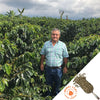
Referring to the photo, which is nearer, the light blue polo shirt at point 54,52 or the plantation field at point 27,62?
the plantation field at point 27,62

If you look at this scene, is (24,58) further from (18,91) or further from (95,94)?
(95,94)

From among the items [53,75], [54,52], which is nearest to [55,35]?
[54,52]

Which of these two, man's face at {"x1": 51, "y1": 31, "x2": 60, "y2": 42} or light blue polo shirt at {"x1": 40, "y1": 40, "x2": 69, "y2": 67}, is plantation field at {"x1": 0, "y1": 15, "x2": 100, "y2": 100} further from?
man's face at {"x1": 51, "y1": 31, "x2": 60, "y2": 42}

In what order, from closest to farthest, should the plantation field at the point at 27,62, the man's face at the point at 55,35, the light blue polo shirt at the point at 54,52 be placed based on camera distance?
the plantation field at the point at 27,62 → the man's face at the point at 55,35 → the light blue polo shirt at the point at 54,52

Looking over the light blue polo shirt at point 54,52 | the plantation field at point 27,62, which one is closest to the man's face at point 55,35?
the light blue polo shirt at point 54,52

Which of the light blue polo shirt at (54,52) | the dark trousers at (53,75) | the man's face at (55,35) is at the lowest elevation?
the dark trousers at (53,75)

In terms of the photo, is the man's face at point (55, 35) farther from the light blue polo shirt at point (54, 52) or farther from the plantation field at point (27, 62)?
the plantation field at point (27, 62)

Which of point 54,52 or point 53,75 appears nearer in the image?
point 54,52

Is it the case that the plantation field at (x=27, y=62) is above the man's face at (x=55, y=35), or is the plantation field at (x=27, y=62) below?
below

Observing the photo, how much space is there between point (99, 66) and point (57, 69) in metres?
1.21

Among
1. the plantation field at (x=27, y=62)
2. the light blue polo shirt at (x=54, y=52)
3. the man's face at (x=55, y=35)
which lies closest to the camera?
the plantation field at (x=27, y=62)

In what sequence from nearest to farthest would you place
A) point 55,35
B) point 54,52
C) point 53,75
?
point 55,35 → point 54,52 → point 53,75

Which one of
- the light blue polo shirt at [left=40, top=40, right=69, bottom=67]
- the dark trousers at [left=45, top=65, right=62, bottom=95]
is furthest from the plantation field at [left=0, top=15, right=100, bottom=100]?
the light blue polo shirt at [left=40, top=40, right=69, bottom=67]

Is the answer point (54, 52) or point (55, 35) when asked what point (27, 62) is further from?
point (55, 35)
